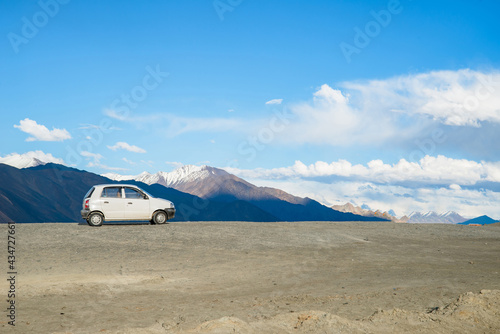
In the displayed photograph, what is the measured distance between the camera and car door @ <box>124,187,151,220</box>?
19781 mm

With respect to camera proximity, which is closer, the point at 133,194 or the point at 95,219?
the point at 95,219

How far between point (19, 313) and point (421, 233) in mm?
19549

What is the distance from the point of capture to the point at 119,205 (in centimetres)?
1956

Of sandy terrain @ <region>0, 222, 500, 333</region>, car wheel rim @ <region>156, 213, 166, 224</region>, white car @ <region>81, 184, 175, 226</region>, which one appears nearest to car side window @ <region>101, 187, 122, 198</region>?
white car @ <region>81, 184, 175, 226</region>

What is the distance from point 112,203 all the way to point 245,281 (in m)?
10.3

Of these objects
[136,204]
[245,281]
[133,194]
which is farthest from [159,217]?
[245,281]

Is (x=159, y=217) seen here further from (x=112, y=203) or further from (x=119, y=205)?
(x=112, y=203)

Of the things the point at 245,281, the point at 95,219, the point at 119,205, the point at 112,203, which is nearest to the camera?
the point at 245,281

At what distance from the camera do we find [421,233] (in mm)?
22406

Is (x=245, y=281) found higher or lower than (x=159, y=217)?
lower

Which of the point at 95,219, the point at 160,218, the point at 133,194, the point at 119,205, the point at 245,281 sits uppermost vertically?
the point at 133,194

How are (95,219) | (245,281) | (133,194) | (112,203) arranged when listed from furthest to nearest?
(133,194), (112,203), (95,219), (245,281)

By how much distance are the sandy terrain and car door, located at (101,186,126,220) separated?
0.92m

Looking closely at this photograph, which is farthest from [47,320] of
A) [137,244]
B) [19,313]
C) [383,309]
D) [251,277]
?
[137,244]
